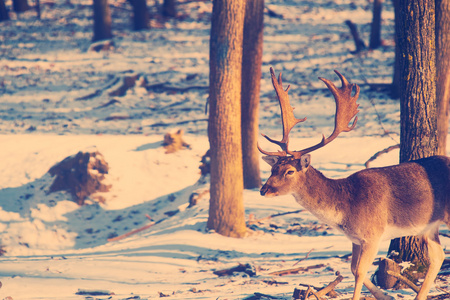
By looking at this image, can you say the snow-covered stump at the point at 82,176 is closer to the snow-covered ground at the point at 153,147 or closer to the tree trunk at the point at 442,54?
the snow-covered ground at the point at 153,147

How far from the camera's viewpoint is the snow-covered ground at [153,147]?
8773mm

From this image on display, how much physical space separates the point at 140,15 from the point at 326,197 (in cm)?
2245

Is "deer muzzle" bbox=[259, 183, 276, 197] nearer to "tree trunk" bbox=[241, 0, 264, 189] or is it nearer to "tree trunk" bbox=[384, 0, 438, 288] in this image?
"tree trunk" bbox=[384, 0, 438, 288]

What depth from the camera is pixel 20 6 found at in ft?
96.6

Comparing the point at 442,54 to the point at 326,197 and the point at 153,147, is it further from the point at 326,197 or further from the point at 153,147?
the point at 153,147

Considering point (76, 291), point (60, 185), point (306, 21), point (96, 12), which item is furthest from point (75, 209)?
point (306, 21)

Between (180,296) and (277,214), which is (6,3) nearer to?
(277,214)

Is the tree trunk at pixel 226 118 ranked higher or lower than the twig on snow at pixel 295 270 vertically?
higher

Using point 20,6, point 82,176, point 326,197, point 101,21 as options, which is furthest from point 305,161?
point 20,6

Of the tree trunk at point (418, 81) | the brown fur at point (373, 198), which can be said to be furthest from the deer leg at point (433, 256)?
the tree trunk at point (418, 81)

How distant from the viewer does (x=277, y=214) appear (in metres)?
11.1

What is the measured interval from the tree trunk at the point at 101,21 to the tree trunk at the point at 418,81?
19.4 m

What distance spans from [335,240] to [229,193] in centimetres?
198

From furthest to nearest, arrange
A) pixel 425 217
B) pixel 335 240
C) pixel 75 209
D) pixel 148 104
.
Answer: pixel 148 104 < pixel 75 209 < pixel 335 240 < pixel 425 217
